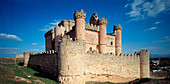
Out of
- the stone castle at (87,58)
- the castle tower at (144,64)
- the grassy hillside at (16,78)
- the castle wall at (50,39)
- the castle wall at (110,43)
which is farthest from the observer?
the castle wall at (50,39)

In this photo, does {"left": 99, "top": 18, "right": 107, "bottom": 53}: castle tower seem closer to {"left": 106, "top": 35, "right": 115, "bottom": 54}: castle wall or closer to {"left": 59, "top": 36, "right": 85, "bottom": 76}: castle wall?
{"left": 106, "top": 35, "right": 115, "bottom": 54}: castle wall

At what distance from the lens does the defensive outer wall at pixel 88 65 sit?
13.7 meters

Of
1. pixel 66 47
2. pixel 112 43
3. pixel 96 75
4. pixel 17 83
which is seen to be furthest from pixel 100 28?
pixel 17 83

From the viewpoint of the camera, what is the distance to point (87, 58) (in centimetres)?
1612

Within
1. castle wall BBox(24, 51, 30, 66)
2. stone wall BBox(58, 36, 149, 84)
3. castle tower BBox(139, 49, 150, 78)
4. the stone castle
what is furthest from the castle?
castle tower BBox(139, 49, 150, 78)

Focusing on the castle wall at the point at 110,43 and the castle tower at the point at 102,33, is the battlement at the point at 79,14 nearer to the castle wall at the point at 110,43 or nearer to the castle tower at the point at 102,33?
the castle tower at the point at 102,33

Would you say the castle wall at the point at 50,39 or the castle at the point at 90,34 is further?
the castle wall at the point at 50,39

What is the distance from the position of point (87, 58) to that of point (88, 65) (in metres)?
0.89

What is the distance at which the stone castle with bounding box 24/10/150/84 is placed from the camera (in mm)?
13812

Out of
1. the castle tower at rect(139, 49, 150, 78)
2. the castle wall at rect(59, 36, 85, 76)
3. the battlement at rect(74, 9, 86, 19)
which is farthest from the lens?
the castle tower at rect(139, 49, 150, 78)

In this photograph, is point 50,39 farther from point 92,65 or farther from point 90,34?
point 92,65

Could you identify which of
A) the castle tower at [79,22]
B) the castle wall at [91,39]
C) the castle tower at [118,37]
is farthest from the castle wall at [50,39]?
the castle tower at [118,37]

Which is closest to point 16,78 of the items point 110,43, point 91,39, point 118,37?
point 91,39

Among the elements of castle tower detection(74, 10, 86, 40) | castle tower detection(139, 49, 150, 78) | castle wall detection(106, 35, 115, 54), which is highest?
castle tower detection(74, 10, 86, 40)
